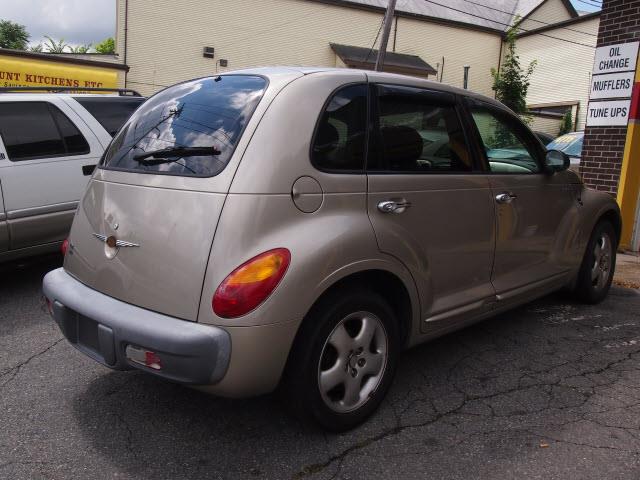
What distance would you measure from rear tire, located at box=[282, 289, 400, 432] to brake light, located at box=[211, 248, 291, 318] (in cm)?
31

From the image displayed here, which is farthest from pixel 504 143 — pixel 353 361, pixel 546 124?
pixel 546 124

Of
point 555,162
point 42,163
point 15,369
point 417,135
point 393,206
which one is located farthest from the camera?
point 42,163

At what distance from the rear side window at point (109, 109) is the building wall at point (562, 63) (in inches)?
973

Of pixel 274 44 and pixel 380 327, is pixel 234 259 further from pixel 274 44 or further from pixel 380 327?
pixel 274 44

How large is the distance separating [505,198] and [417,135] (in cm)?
83

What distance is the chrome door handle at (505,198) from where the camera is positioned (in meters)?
3.64

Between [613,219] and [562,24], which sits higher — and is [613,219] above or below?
below

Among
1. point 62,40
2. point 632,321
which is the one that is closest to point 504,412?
point 632,321

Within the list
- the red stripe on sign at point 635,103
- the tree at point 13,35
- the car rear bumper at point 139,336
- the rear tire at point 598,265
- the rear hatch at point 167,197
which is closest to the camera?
the car rear bumper at point 139,336

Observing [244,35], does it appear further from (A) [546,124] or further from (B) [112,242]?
(B) [112,242]

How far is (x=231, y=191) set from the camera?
97.7 inches

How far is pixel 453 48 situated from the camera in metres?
29.0

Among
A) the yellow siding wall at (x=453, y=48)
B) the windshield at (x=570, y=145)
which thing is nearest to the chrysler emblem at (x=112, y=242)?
the windshield at (x=570, y=145)

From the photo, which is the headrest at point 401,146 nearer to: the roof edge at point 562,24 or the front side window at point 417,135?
the front side window at point 417,135
